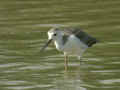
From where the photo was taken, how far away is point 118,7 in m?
16.8

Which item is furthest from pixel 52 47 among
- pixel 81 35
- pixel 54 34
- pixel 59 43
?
pixel 54 34

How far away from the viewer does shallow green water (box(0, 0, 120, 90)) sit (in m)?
10.5

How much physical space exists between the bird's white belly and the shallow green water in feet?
1.21

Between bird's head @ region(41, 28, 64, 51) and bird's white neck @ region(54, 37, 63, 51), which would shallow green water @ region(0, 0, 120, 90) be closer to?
Answer: bird's white neck @ region(54, 37, 63, 51)

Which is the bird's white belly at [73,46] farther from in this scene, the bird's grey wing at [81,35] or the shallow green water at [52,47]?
the shallow green water at [52,47]

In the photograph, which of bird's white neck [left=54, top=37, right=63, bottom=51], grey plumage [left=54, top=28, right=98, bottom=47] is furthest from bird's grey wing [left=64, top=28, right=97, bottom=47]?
bird's white neck [left=54, top=37, right=63, bottom=51]

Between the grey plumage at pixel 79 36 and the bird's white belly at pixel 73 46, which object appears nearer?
the bird's white belly at pixel 73 46

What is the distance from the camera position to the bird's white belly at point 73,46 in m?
11.6

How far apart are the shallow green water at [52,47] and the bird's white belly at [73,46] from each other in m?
0.37

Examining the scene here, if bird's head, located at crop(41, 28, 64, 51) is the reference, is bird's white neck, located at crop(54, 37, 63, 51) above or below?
below

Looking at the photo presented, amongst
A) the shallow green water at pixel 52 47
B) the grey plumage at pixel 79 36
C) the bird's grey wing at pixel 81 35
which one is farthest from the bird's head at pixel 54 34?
the shallow green water at pixel 52 47

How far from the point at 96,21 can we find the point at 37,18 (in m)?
2.18

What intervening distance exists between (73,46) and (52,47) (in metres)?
1.70

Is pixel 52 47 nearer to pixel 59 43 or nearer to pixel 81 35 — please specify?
pixel 81 35
